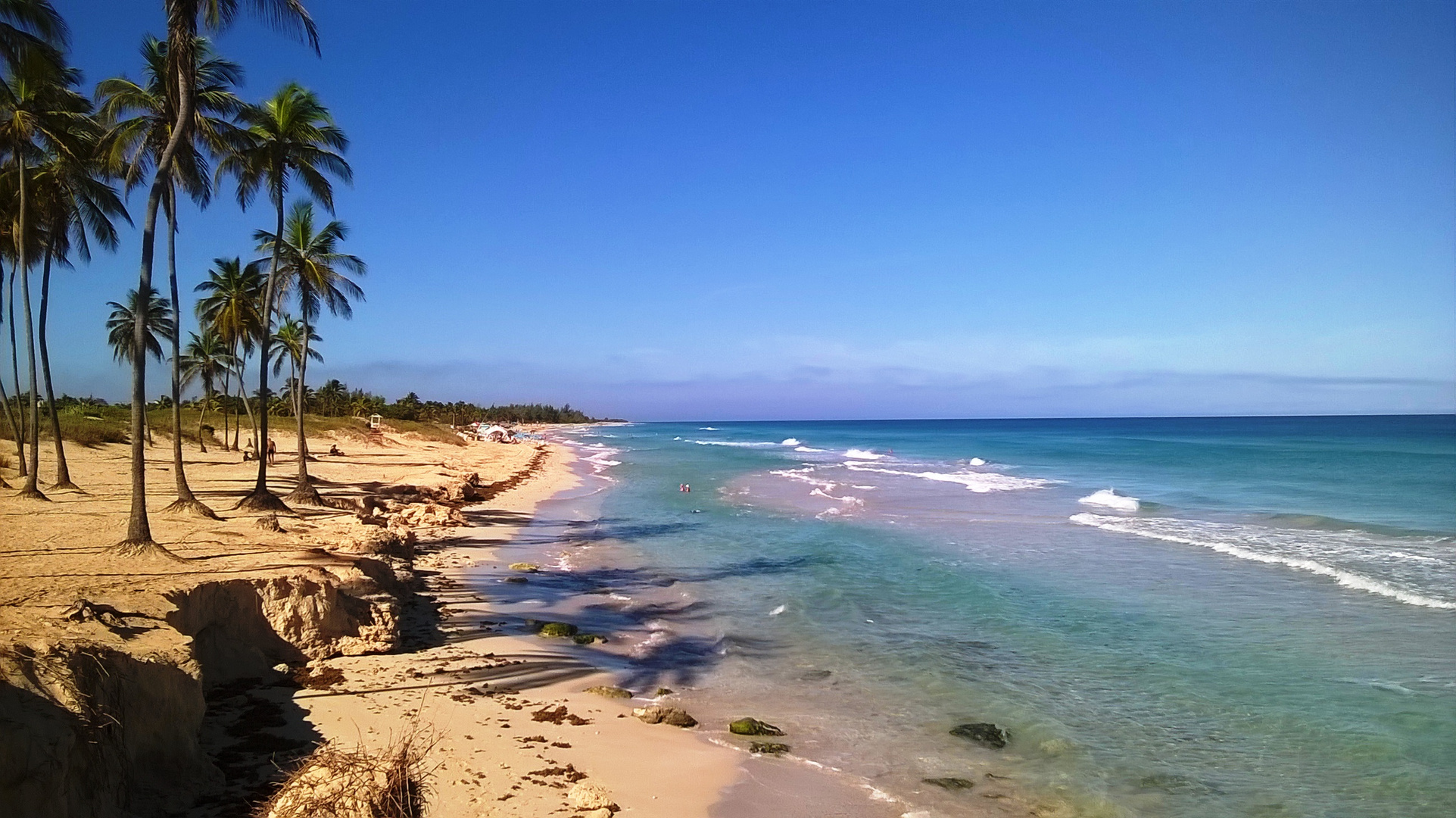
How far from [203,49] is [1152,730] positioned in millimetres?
18986

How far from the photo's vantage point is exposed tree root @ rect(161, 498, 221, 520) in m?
15.4

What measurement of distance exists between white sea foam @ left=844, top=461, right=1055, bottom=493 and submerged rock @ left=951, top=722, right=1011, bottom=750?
27.5 meters

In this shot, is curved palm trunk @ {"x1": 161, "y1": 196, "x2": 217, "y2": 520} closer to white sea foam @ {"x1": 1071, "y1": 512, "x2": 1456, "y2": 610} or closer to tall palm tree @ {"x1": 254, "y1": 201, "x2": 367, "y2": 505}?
tall palm tree @ {"x1": 254, "y1": 201, "x2": 367, "y2": 505}

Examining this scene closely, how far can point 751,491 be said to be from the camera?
36406 mm

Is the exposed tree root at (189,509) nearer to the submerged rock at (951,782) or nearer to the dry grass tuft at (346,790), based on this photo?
the dry grass tuft at (346,790)

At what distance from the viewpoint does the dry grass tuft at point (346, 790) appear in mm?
4660

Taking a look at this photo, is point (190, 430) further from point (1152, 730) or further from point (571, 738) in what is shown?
point (1152, 730)

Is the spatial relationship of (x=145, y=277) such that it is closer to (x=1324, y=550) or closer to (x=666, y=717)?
(x=666, y=717)

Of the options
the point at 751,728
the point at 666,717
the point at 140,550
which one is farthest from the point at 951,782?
the point at 140,550

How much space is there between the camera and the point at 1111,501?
30453 millimetres

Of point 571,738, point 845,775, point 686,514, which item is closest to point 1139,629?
point 845,775

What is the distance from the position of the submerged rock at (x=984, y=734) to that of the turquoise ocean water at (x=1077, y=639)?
17 centimetres

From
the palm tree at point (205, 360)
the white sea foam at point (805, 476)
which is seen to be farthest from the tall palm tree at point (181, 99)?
the palm tree at point (205, 360)

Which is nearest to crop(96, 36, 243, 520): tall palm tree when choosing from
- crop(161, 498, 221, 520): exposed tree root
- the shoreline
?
crop(161, 498, 221, 520): exposed tree root
